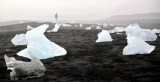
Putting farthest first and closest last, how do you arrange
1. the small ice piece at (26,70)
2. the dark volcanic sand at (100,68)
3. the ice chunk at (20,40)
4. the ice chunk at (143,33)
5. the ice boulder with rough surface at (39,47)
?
the ice chunk at (143,33), the ice chunk at (20,40), the ice boulder with rough surface at (39,47), the small ice piece at (26,70), the dark volcanic sand at (100,68)

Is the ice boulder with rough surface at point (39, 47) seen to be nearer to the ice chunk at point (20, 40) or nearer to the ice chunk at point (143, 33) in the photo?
the ice chunk at point (20, 40)

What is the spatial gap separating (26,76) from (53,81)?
790 millimetres

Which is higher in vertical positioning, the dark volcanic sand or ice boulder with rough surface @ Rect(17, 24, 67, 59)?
ice boulder with rough surface @ Rect(17, 24, 67, 59)

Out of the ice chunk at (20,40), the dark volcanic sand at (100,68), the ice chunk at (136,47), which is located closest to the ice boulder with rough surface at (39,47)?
the dark volcanic sand at (100,68)

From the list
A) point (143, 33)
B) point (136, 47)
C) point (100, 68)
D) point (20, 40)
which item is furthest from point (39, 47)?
point (143, 33)

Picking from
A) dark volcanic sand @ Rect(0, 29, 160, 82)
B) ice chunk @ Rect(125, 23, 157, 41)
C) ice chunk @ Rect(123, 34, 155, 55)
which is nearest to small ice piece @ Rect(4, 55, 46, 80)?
dark volcanic sand @ Rect(0, 29, 160, 82)

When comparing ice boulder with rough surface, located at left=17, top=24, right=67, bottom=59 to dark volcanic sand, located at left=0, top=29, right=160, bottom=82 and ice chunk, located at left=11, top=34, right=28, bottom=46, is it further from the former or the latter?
ice chunk, located at left=11, top=34, right=28, bottom=46

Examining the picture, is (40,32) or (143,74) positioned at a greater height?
(40,32)

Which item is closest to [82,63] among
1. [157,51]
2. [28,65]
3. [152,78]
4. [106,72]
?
[106,72]

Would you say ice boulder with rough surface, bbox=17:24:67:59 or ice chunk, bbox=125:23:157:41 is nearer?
ice boulder with rough surface, bbox=17:24:67:59

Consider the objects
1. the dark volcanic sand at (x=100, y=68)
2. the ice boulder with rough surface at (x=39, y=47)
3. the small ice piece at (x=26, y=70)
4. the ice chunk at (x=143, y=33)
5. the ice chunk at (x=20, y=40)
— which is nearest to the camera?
A: the dark volcanic sand at (x=100, y=68)

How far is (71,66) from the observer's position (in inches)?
320

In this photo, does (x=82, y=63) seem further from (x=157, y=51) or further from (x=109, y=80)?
(x=157, y=51)

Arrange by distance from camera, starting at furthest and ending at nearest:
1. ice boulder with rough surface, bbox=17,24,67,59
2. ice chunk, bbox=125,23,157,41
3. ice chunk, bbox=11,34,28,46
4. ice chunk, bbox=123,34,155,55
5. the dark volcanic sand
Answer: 1. ice chunk, bbox=125,23,157,41
2. ice chunk, bbox=11,34,28,46
3. ice chunk, bbox=123,34,155,55
4. ice boulder with rough surface, bbox=17,24,67,59
5. the dark volcanic sand
